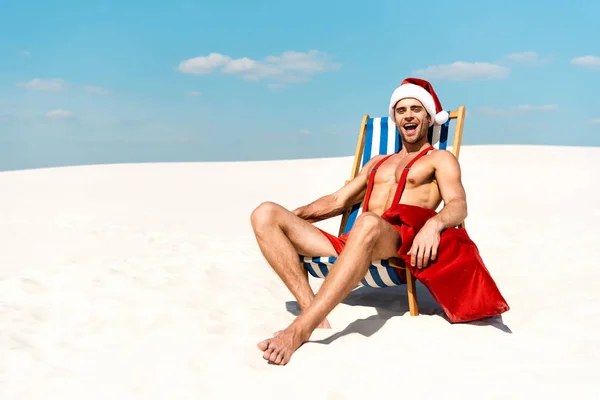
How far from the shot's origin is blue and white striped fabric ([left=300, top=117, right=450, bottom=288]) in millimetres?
3324

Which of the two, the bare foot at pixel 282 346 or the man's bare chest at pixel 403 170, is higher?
the man's bare chest at pixel 403 170

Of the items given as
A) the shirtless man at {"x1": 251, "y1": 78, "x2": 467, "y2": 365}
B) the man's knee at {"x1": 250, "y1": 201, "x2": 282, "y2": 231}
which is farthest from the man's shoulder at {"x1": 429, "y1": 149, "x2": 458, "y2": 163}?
the man's knee at {"x1": 250, "y1": 201, "x2": 282, "y2": 231}

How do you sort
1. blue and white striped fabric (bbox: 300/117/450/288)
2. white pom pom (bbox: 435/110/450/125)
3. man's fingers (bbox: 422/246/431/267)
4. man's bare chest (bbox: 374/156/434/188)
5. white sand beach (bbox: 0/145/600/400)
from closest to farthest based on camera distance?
white sand beach (bbox: 0/145/600/400), man's fingers (bbox: 422/246/431/267), blue and white striped fabric (bbox: 300/117/450/288), man's bare chest (bbox: 374/156/434/188), white pom pom (bbox: 435/110/450/125)

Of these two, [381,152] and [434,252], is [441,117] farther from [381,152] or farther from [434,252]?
[434,252]

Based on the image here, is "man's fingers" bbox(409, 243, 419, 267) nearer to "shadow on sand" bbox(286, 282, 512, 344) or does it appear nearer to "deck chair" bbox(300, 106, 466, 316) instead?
"deck chair" bbox(300, 106, 466, 316)

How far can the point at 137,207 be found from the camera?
894 cm

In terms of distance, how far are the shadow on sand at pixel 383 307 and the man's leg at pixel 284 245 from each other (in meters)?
0.32

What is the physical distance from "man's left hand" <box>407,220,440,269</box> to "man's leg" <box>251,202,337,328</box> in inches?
22.3

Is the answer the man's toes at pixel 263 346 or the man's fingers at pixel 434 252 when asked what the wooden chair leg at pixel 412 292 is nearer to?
the man's fingers at pixel 434 252

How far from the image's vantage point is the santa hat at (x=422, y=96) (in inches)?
149

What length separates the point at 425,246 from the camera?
2977mm

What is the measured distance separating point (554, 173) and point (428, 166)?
9.12 m

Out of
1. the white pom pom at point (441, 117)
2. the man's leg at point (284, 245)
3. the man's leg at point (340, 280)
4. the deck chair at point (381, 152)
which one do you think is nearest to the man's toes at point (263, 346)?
the man's leg at point (340, 280)

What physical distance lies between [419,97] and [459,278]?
4.30 feet
